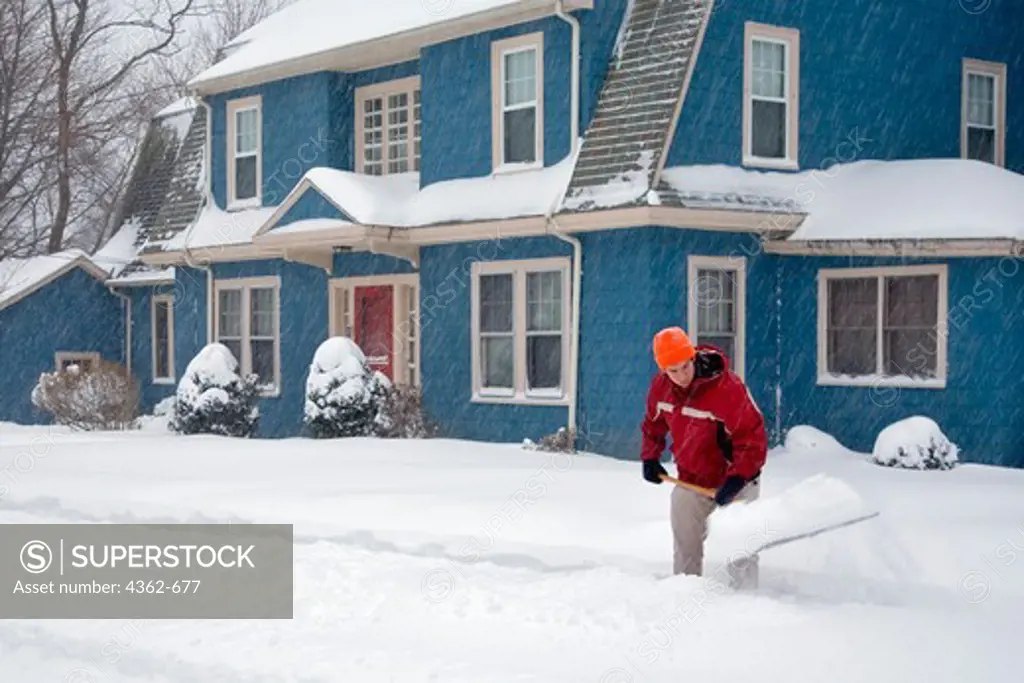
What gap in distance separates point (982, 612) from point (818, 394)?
1095 centimetres

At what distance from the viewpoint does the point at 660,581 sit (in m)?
10.3

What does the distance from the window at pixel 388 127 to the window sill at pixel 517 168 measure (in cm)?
251

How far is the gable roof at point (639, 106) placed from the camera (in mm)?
18766

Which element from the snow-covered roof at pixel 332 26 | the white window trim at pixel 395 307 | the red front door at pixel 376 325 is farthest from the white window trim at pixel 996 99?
the red front door at pixel 376 325

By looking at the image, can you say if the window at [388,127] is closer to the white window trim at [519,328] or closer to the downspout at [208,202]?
the white window trim at [519,328]

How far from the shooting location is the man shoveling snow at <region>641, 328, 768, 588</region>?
9805 millimetres

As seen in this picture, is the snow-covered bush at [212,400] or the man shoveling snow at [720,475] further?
the snow-covered bush at [212,400]

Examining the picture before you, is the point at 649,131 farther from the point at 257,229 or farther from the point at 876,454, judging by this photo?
the point at 257,229

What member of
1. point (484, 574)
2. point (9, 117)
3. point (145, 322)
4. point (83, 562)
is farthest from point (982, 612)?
point (9, 117)

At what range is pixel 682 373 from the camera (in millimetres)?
9922

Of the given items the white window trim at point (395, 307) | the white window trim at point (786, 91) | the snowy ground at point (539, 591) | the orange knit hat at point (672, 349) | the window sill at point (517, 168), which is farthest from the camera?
the white window trim at point (395, 307)

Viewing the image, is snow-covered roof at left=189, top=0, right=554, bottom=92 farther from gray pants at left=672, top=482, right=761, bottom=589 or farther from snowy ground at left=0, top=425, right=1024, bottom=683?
gray pants at left=672, top=482, right=761, bottom=589

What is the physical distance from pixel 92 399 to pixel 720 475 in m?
17.5

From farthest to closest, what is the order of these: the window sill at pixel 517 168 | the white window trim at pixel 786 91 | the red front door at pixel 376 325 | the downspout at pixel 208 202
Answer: the downspout at pixel 208 202 < the red front door at pixel 376 325 < the window sill at pixel 517 168 < the white window trim at pixel 786 91
